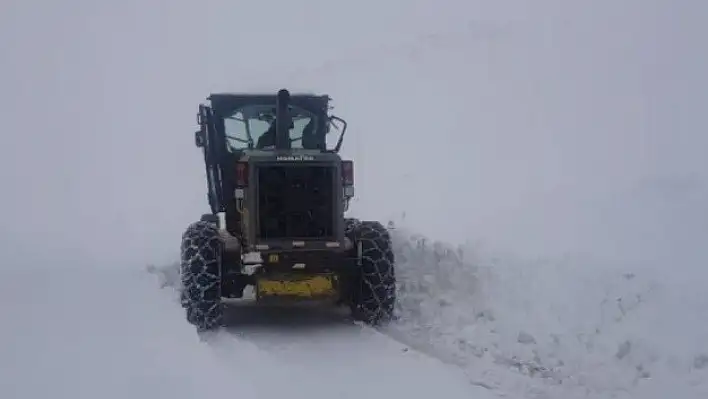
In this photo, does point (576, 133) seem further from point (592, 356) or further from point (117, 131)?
point (117, 131)

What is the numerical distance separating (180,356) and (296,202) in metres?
2.04

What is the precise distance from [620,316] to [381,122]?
67.0 ft

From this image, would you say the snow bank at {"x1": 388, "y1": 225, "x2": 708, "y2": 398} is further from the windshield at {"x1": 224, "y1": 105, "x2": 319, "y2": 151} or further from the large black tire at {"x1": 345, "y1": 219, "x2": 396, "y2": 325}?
the windshield at {"x1": 224, "y1": 105, "x2": 319, "y2": 151}

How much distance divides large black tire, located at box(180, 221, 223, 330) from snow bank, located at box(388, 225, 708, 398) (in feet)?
5.80

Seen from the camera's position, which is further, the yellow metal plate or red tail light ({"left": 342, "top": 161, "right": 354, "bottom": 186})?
red tail light ({"left": 342, "top": 161, "right": 354, "bottom": 186})

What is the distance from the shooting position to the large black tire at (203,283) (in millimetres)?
8703

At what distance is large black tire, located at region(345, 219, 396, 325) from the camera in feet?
29.8

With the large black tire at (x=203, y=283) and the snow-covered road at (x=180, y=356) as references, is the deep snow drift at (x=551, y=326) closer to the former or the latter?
the snow-covered road at (x=180, y=356)

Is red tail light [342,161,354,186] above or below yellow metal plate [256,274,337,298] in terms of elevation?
above

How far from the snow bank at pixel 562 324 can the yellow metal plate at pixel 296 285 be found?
2.68 feet

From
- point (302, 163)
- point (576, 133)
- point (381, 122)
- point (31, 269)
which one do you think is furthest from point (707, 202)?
point (381, 122)

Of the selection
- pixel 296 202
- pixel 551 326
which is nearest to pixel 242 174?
pixel 296 202

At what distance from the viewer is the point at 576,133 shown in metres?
17.9

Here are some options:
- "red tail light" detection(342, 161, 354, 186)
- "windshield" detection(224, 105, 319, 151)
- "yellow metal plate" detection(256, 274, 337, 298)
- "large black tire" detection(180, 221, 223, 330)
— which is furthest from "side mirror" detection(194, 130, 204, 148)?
"yellow metal plate" detection(256, 274, 337, 298)
